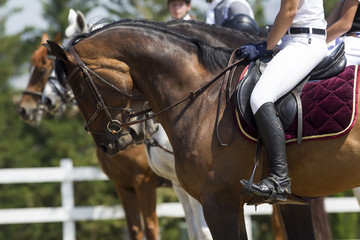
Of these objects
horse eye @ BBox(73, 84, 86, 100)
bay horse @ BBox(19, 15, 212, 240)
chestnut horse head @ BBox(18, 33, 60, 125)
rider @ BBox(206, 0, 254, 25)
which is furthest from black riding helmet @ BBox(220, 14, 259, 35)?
chestnut horse head @ BBox(18, 33, 60, 125)

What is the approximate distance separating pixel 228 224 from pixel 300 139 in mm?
769

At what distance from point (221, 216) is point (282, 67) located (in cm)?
111

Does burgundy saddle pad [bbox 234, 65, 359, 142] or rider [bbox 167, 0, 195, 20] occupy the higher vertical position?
rider [bbox 167, 0, 195, 20]

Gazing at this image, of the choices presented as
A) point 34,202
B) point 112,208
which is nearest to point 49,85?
point 112,208

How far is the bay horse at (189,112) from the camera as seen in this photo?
4.18 m

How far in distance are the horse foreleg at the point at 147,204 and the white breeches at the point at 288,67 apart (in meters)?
3.57

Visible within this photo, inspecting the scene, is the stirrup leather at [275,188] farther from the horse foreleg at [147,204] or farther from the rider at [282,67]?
the horse foreleg at [147,204]

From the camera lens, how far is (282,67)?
415cm

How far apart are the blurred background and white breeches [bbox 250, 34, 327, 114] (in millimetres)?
6857

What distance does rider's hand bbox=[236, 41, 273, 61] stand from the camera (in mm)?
4352

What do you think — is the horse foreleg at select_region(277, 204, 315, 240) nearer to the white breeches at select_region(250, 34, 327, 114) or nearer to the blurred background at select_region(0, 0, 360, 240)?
the white breeches at select_region(250, 34, 327, 114)

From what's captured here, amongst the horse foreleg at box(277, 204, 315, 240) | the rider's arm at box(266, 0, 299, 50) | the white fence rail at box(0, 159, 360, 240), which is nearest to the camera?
the rider's arm at box(266, 0, 299, 50)

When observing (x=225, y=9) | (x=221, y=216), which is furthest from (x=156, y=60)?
(x=225, y=9)

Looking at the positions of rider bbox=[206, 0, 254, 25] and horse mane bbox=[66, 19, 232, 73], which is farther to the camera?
→ rider bbox=[206, 0, 254, 25]
